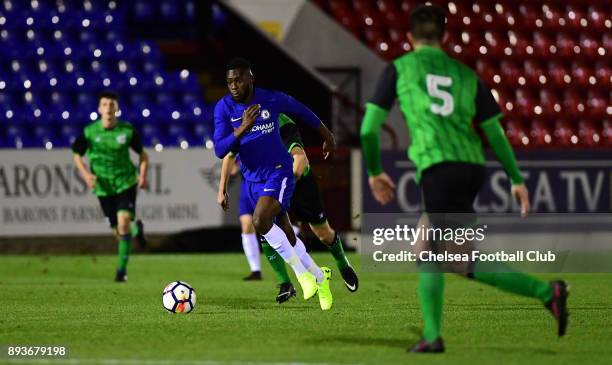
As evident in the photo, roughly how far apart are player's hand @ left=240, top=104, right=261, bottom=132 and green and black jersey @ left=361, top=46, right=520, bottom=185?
2.73 m

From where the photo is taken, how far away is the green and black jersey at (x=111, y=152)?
47.8ft

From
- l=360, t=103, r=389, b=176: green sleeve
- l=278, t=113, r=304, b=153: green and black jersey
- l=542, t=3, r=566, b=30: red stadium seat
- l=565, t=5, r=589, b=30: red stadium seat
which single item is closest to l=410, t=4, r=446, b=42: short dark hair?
l=360, t=103, r=389, b=176: green sleeve

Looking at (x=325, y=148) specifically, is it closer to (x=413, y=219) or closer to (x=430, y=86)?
(x=430, y=86)

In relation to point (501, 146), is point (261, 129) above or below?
above

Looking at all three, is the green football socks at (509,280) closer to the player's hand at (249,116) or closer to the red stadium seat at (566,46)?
the player's hand at (249,116)

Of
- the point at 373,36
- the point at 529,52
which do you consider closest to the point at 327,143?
the point at 373,36

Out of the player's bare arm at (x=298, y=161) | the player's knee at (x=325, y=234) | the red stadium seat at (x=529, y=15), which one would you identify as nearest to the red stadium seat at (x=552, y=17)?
the red stadium seat at (x=529, y=15)

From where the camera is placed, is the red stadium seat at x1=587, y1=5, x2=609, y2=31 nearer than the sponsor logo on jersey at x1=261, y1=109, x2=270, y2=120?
No

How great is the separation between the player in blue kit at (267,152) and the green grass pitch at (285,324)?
371 mm

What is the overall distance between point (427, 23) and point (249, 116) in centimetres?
302

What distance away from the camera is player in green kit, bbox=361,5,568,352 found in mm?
6645

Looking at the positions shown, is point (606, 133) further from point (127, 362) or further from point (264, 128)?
point (127, 362)

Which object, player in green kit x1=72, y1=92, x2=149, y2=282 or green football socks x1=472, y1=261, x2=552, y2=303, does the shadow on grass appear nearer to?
green football socks x1=472, y1=261, x2=552, y2=303

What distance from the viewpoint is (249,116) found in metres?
9.48
